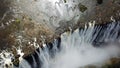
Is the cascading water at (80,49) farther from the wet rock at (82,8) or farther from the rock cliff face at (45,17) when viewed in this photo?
the wet rock at (82,8)

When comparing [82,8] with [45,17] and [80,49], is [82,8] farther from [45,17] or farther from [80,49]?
[80,49]

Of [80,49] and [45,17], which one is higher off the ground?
[45,17]

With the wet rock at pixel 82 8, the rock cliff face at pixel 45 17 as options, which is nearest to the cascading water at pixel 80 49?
the rock cliff face at pixel 45 17

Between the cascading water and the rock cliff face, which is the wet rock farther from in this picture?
the cascading water

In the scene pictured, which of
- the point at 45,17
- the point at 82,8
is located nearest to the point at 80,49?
the point at 82,8

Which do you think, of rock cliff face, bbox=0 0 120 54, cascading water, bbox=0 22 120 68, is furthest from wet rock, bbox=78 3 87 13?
cascading water, bbox=0 22 120 68
